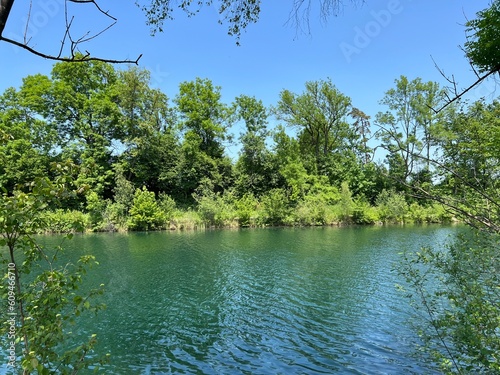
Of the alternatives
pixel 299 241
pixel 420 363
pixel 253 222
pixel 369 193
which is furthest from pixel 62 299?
pixel 369 193

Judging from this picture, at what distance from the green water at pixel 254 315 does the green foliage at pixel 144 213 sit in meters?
13.0

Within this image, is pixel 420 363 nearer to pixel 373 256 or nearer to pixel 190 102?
pixel 373 256

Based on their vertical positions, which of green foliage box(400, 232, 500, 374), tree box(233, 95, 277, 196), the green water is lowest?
the green water

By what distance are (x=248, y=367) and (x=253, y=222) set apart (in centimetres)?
2882

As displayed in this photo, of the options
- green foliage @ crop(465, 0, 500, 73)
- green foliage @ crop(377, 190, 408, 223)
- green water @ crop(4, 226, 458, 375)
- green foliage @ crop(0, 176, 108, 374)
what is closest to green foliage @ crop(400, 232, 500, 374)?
green water @ crop(4, 226, 458, 375)

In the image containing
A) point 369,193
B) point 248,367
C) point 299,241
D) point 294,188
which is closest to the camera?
point 248,367

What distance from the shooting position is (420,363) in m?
6.41

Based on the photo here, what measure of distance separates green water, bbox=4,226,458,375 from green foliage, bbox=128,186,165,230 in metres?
13.0

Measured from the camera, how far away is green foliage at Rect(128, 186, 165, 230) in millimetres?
31016

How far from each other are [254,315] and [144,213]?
79.1 ft

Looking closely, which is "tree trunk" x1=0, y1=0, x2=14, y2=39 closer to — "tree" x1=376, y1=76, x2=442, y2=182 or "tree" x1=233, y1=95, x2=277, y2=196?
"tree" x1=376, y1=76, x2=442, y2=182

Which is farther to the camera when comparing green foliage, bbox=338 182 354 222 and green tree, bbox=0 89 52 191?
green foliage, bbox=338 182 354 222

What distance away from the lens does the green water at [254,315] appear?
6578 mm

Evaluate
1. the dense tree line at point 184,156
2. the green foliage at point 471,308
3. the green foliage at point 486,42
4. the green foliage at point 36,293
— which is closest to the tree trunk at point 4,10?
the green foliage at point 36,293
